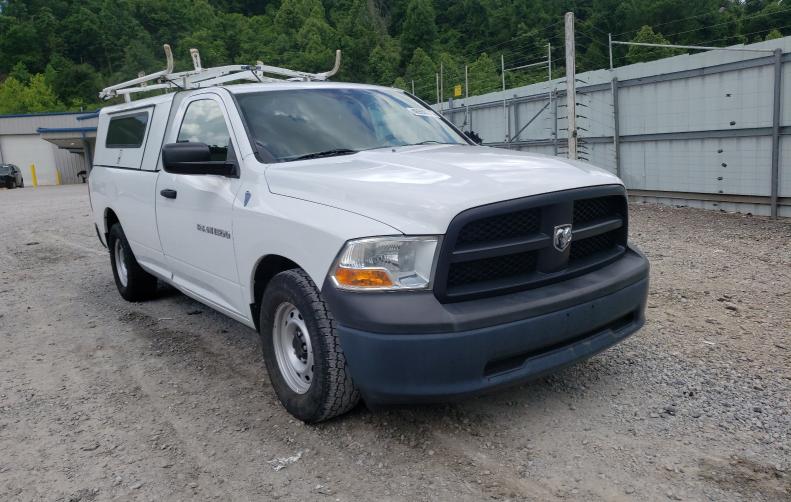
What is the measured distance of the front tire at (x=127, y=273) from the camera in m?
6.23

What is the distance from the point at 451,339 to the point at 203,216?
7.17 ft

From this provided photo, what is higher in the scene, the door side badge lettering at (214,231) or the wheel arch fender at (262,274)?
the door side badge lettering at (214,231)

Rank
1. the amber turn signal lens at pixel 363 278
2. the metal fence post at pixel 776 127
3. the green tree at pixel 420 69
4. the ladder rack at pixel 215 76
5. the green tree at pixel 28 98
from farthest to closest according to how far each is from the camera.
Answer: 1. the green tree at pixel 28 98
2. the green tree at pixel 420 69
3. the metal fence post at pixel 776 127
4. the ladder rack at pixel 215 76
5. the amber turn signal lens at pixel 363 278

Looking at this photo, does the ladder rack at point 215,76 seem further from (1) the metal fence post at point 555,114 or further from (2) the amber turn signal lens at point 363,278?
(1) the metal fence post at point 555,114

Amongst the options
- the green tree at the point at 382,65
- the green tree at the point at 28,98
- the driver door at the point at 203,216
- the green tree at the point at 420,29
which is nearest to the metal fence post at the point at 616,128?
the driver door at the point at 203,216

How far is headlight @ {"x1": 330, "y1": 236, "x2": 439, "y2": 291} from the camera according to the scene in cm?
293

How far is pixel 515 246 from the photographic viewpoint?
307cm

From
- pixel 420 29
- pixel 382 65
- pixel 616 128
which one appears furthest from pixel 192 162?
pixel 420 29

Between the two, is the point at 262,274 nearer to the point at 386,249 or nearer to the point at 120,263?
the point at 386,249

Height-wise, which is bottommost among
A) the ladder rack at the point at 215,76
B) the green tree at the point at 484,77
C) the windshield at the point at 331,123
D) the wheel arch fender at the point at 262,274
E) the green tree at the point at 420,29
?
the wheel arch fender at the point at 262,274

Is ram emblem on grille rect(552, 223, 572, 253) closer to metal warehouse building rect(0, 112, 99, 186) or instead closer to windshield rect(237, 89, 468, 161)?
windshield rect(237, 89, 468, 161)

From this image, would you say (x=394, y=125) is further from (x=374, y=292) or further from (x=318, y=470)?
(x=318, y=470)

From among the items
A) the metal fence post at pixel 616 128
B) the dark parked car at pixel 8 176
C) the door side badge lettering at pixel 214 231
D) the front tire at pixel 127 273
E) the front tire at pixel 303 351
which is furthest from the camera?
the dark parked car at pixel 8 176

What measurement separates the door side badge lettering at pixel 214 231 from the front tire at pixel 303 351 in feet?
1.99
